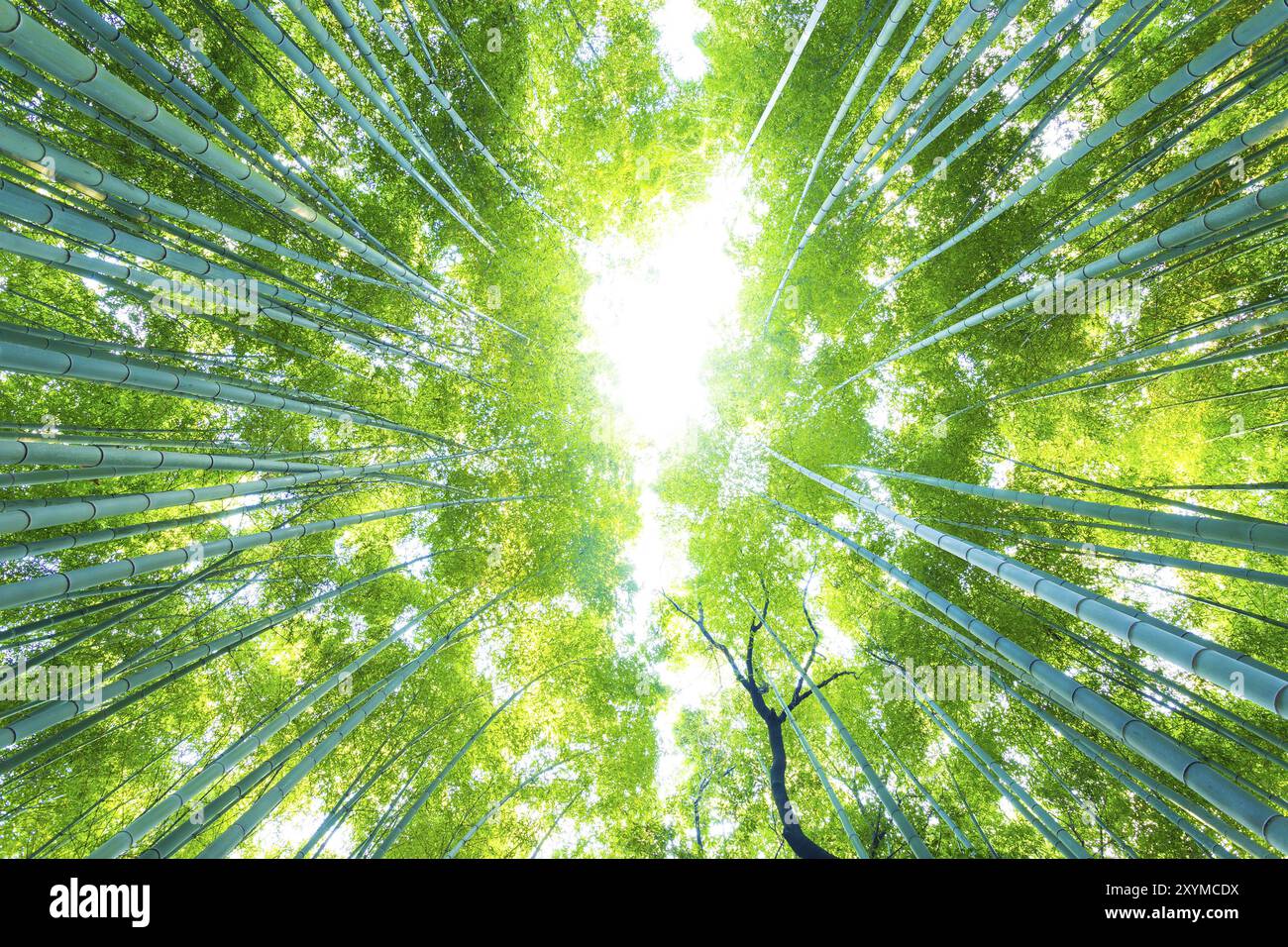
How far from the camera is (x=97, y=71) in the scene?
2016 millimetres

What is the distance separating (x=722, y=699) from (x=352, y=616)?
5.74 metres

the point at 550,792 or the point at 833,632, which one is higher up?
the point at 833,632

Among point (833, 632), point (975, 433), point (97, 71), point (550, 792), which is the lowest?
point (550, 792)

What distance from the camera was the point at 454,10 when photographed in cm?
568

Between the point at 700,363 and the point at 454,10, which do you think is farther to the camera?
the point at 700,363

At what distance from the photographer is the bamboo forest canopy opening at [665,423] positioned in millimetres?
4625

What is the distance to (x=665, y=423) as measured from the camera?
8.72 metres

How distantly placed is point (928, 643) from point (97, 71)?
8.60 m

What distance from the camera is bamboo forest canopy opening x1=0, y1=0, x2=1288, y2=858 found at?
4.62 m
